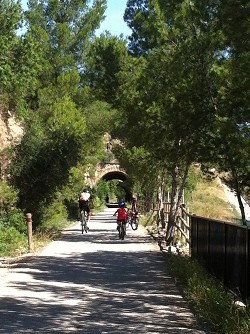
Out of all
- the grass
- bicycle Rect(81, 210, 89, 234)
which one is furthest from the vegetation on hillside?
the grass

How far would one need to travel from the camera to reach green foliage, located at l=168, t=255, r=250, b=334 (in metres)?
6.73

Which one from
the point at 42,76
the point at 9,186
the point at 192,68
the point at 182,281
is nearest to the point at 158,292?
the point at 182,281

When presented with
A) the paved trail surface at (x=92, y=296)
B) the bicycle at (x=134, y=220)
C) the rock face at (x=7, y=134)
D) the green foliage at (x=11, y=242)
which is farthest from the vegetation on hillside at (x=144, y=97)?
the paved trail surface at (x=92, y=296)

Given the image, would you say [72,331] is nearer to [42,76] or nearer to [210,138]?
[210,138]

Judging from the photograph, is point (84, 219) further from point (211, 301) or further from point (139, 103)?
point (211, 301)

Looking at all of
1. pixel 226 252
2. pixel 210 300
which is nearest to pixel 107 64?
pixel 226 252

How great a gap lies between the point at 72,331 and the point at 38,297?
8.06ft

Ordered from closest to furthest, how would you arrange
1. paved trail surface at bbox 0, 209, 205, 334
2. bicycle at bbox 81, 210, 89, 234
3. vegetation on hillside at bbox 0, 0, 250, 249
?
1. paved trail surface at bbox 0, 209, 205, 334
2. vegetation on hillside at bbox 0, 0, 250, 249
3. bicycle at bbox 81, 210, 89, 234

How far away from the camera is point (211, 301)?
26.5 ft

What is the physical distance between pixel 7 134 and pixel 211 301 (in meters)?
18.0

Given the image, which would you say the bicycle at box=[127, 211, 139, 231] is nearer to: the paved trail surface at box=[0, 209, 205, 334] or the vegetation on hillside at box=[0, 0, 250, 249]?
the vegetation on hillside at box=[0, 0, 250, 249]

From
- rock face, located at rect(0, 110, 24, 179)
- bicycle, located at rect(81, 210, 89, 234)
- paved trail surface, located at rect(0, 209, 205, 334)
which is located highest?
rock face, located at rect(0, 110, 24, 179)

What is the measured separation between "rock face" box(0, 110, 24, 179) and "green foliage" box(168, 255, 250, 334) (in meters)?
11.7

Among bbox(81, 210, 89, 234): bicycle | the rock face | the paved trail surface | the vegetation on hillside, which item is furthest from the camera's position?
bbox(81, 210, 89, 234): bicycle
